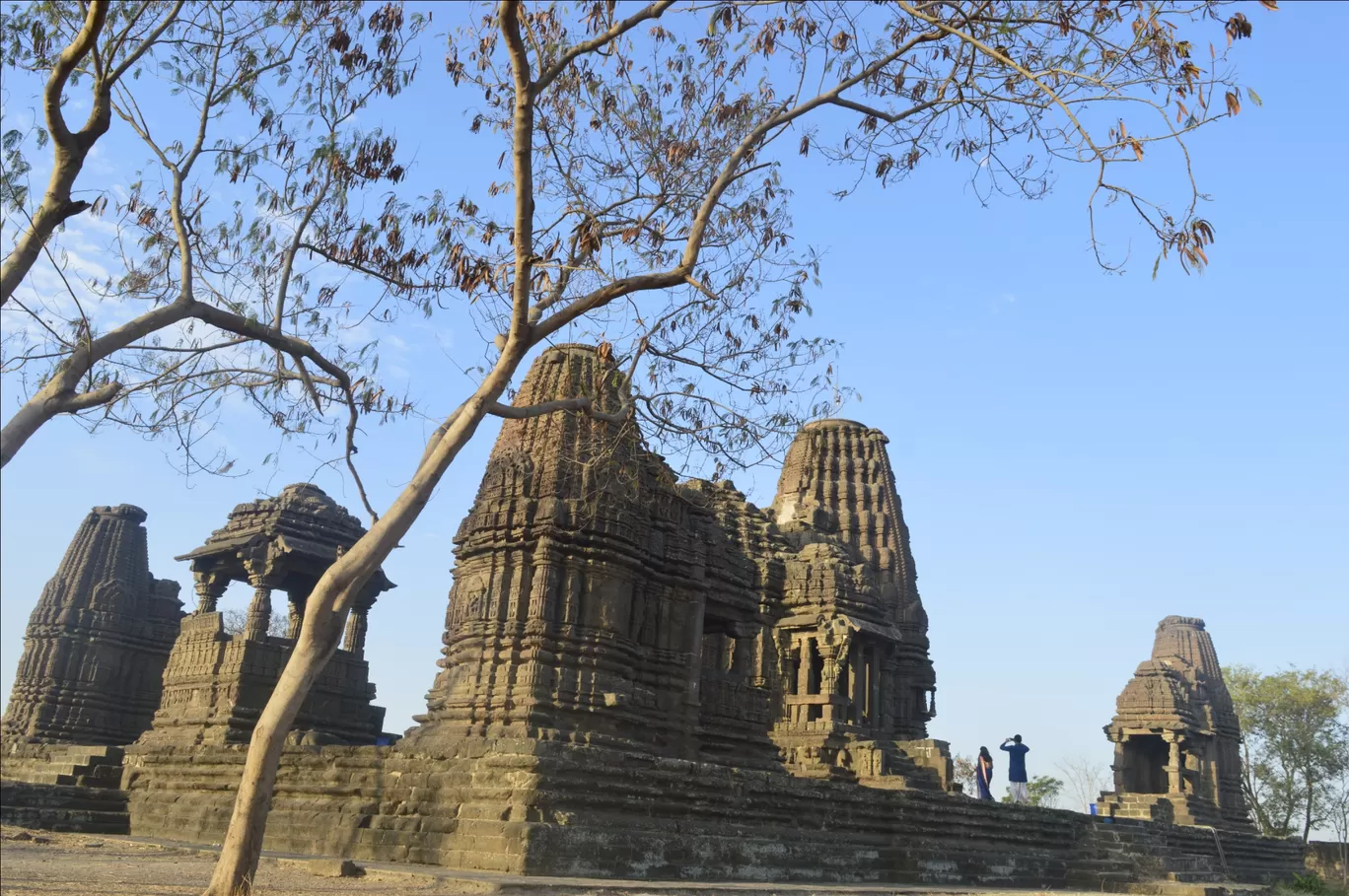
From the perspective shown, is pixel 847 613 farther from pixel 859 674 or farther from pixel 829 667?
pixel 859 674

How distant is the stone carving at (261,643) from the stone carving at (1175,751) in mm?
26937

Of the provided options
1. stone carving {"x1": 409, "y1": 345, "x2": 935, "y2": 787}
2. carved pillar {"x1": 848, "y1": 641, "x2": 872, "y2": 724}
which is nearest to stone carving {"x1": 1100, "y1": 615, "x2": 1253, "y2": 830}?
carved pillar {"x1": 848, "y1": 641, "x2": 872, "y2": 724}

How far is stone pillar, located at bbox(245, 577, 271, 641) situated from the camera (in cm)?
2519

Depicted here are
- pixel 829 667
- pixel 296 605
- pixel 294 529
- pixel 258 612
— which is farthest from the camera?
pixel 829 667

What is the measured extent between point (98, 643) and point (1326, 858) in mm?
46620

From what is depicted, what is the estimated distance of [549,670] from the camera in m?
17.8

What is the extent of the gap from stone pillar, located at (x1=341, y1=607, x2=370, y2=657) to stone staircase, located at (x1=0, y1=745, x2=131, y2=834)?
217 inches

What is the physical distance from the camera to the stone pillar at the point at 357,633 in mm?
28170

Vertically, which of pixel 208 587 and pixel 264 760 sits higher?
pixel 208 587

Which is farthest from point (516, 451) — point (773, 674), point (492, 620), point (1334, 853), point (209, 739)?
point (1334, 853)

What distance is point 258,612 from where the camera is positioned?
26344 mm

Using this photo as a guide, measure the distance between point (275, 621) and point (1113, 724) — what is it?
41.4 m

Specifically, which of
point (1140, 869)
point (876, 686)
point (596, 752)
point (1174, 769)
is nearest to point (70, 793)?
point (596, 752)

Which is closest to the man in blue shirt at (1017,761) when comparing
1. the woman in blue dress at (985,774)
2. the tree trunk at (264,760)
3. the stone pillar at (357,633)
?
the woman in blue dress at (985,774)
